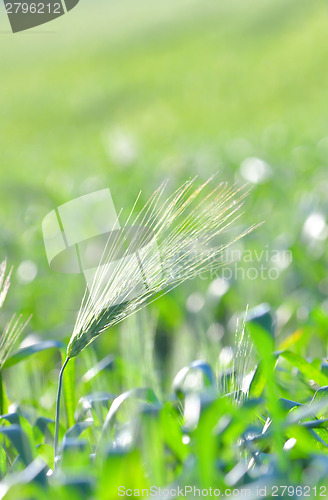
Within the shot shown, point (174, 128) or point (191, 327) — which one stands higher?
point (191, 327)

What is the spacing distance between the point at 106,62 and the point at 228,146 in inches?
634

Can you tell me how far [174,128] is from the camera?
41.4ft

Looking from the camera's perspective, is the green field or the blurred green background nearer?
the green field

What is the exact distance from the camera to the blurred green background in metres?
3.44

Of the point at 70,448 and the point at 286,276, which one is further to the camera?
the point at 286,276

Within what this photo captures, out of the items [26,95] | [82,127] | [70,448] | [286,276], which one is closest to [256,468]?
[70,448]

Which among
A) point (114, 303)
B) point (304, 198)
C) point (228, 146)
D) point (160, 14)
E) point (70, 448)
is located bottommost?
point (160, 14)

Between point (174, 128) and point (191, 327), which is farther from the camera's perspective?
point (174, 128)

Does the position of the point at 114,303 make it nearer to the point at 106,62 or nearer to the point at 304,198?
the point at 304,198

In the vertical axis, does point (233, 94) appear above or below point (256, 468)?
below

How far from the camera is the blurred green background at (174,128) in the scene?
3443 millimetres

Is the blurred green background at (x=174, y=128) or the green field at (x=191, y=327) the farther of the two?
the blurred green background at (x=174, y=128)

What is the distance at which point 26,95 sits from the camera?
19.9 m

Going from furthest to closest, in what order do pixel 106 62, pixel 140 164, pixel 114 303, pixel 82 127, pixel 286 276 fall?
1. pixel 106 62
2. pixel 82 127
3. pixel 140 164
4. pixel 286 276
5. pixel 114 303
